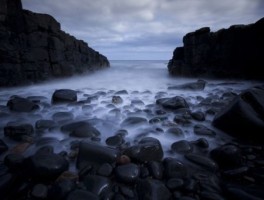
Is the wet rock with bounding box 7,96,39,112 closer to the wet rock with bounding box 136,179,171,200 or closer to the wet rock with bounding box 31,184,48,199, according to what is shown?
the wet rock with bounding box 31,184,48,199

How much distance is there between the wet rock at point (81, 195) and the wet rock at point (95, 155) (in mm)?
461

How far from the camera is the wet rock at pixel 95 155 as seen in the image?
2.06 m

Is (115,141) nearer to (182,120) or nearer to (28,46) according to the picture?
(182,120)

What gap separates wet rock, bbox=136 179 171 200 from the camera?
1.64 metres

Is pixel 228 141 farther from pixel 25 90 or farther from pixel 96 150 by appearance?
pixel 25 90

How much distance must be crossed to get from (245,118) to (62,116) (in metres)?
2.82

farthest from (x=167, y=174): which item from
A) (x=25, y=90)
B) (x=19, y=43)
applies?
(x=19, y=43)

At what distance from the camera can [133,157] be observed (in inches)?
84.3

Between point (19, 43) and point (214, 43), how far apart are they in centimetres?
757

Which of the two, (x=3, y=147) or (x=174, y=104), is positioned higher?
(x=174, y=104)

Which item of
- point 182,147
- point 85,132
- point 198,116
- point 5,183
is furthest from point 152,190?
point 198,116

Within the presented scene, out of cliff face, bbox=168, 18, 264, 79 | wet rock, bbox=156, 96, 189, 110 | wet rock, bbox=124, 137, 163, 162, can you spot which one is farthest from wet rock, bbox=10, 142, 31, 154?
cliff face, bbox=168, 18, 264, 79

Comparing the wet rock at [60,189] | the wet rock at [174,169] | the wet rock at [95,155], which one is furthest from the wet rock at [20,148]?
the wet rock at [174,169]

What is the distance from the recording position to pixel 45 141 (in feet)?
8.43
